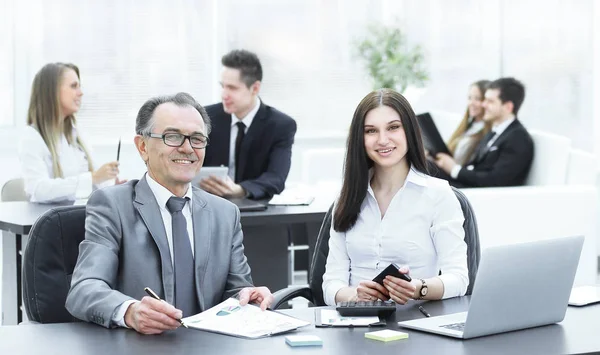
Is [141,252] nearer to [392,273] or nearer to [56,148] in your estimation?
[392,273]

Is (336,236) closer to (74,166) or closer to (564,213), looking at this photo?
(74,166)

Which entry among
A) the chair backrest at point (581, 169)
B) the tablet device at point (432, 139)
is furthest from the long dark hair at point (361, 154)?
the tablet device at point (432, 139)

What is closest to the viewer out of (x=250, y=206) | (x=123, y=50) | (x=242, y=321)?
(x=242, y=321)

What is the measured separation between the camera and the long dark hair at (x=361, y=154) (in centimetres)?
338

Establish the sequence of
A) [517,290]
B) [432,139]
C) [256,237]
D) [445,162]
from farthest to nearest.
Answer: [432,139], [445,162], [256,237], [517,290]

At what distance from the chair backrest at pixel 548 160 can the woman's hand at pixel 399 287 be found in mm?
4109

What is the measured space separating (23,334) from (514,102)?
5329 mm

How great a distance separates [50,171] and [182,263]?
8.78 ft

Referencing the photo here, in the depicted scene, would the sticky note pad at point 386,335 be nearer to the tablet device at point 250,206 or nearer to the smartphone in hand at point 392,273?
the smartphone in hand at point 392,273

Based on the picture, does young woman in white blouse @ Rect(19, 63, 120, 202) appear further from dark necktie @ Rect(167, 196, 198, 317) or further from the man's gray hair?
dark necktie @ Rect(167, 196, 198, 317)

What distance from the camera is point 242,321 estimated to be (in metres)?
2.66

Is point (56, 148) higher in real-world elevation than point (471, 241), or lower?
higher

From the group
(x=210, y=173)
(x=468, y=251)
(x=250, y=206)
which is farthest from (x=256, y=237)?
(x=468, y=251)

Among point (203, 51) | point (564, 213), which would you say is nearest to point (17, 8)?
point (203, 51)
